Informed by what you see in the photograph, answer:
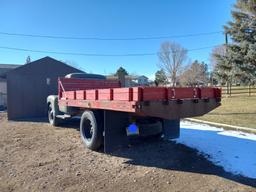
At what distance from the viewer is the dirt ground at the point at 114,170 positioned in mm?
4051

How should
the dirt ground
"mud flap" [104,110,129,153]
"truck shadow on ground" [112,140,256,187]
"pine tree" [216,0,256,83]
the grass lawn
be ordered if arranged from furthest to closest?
"pine tree" [216,0,256,83] < the grass lawn < "mud flap" [104,110,129,153] < "truck shadow on ground" [112,140,256,187] < the dirt ground

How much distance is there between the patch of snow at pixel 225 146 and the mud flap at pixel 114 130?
1792 millimetres

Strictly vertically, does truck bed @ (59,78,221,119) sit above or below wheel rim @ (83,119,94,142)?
above

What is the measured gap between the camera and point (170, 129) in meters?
6.23

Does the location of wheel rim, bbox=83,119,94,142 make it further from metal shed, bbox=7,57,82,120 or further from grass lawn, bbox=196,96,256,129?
metal shed, bbox=7,57,82,120

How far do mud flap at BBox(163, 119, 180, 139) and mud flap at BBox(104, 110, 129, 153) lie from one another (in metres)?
1.04

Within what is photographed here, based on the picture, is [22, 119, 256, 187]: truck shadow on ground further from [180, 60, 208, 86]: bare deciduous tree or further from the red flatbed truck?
[180, 60, 208, 86]: bare deciduous tree

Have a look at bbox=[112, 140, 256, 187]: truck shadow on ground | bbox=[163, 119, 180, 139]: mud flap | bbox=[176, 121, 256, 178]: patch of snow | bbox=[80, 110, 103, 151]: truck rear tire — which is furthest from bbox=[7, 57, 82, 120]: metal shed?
bbox=[163, 119, 180, 139]: mud flap

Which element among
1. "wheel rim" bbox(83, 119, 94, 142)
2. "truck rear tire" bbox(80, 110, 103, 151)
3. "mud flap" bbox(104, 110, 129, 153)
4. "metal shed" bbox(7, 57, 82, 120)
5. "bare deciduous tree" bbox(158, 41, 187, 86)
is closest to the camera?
"mud flap" bbox(104, 110, 129, 153)

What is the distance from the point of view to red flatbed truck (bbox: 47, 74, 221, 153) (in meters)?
4.26

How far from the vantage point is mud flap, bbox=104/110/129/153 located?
543cm

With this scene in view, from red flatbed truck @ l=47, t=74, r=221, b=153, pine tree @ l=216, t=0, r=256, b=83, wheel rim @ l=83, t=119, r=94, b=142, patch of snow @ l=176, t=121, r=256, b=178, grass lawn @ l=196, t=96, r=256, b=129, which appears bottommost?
patch of snow @ l=176, t=121, r=256, b=178

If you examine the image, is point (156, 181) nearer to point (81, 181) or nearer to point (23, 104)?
point (81, 181)

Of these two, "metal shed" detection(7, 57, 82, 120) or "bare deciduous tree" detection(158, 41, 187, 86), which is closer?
"metal shed" detection(7, 57, 82, 120)
